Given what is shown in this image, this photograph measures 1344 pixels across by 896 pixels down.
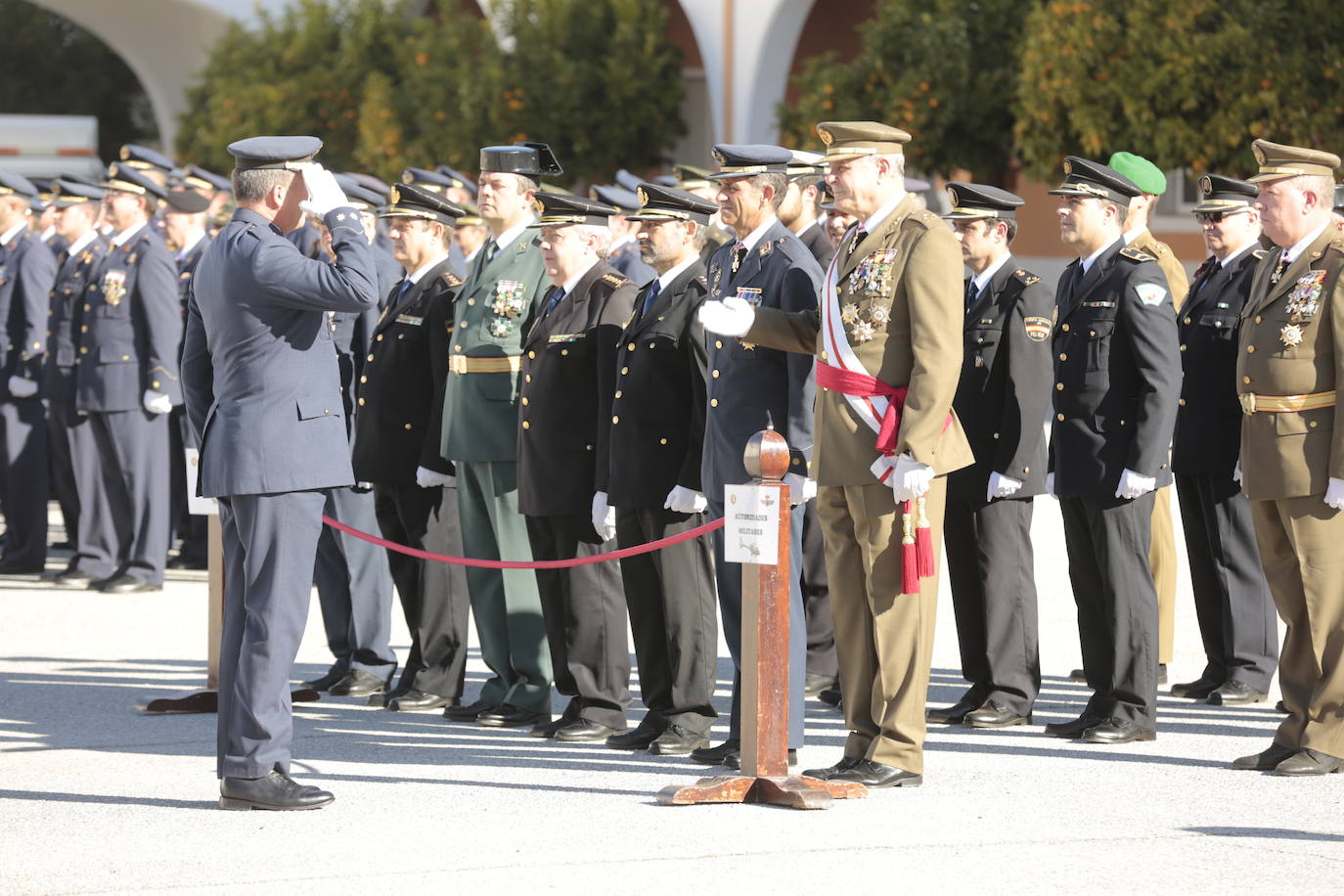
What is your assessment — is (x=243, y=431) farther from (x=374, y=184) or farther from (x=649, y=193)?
(x=374, y=184)

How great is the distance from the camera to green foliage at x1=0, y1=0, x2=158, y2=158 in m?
44.3

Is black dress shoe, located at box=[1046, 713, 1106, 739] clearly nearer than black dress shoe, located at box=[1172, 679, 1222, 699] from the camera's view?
Yes

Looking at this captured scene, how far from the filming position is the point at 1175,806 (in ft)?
20.5

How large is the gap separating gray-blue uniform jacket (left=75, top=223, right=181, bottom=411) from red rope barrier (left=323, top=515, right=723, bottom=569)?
3.42 metres

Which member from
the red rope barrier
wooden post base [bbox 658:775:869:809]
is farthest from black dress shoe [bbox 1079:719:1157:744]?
the red rope barrier

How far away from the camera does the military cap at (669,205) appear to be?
7242 millimetres

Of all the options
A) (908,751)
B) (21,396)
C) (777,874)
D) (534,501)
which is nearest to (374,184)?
(21,396)

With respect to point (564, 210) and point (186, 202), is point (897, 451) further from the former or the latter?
point (186, 202)

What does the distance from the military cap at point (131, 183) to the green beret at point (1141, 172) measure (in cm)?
577

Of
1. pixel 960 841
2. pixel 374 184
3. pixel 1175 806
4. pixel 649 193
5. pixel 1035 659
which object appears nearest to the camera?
pixel 960 841

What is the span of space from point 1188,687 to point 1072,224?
197cm

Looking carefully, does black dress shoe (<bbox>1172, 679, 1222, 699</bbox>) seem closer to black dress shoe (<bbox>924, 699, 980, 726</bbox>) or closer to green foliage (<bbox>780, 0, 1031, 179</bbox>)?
black dress shoe (<bbox>924, 699, 980, 726</bbox>)

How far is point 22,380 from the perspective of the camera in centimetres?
1228

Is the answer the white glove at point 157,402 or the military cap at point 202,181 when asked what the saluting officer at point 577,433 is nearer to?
the white glove at point 157,402
